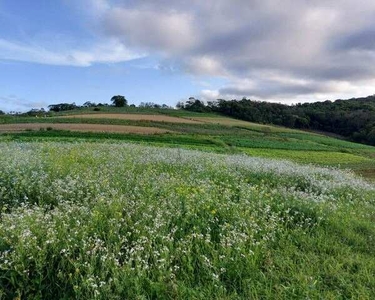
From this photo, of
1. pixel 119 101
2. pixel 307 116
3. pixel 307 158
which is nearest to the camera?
pixel 307 158

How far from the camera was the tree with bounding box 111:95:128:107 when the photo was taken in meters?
99.4

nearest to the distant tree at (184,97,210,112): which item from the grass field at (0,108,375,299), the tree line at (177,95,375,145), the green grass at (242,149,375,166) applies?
the tree line at (177,95,375,145)

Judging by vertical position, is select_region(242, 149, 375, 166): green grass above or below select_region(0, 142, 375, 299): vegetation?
below

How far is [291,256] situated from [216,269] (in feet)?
4.55

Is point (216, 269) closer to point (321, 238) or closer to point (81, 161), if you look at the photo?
point (321, 238)

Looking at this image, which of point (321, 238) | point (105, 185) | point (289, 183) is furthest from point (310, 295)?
point (289, 183)

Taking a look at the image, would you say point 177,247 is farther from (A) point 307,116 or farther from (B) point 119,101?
(A) point 307,116

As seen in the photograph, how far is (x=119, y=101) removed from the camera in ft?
326

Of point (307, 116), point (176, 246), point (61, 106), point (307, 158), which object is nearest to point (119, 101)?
point (61, 106)

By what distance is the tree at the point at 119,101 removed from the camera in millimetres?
99412

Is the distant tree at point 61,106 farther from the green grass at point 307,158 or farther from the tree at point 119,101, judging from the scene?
the green grass at point 307,158

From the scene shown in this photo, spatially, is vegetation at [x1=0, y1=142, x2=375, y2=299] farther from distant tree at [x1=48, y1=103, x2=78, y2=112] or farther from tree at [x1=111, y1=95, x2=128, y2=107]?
distant tree at [x1=48, y1=103, x2=78, y2=112]

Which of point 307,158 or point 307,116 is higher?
point 307,116

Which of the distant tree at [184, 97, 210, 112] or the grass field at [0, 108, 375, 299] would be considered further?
the distant tree at [184, 97, 210, 112]
